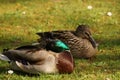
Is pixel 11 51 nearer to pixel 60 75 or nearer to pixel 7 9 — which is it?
→ pixel 60 75

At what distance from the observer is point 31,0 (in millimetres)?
12133

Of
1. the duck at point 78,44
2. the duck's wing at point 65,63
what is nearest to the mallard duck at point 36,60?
the duck's wing at point 65,63

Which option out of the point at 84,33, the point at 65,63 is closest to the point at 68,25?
the point at 84,33

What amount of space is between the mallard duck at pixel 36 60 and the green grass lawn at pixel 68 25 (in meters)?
0.12

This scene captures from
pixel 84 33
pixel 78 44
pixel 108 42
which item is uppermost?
pixel 84 33

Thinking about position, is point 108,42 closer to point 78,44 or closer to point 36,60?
point 78,44

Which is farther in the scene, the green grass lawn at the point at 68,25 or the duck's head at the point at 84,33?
the duck's head at the point at 84,33

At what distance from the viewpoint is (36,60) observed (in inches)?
262

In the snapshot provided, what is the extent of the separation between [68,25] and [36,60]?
3.54 metres

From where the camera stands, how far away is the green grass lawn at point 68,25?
23.2 ft

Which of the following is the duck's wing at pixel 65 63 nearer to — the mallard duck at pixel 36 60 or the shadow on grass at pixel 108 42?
the mallard duck at pixel 36 60

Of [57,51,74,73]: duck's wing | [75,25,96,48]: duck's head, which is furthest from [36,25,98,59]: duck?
[57,51,74,73]: duck's wing

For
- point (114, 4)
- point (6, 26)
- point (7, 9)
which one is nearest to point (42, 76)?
point (6, 26)

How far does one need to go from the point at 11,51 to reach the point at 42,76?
0.59 metres
